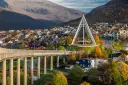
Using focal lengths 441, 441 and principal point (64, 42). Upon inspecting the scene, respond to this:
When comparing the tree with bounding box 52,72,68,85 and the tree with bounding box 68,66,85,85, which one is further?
the tree with bounding box 68,66,85,85

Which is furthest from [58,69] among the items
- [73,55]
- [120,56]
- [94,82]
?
[94,82]

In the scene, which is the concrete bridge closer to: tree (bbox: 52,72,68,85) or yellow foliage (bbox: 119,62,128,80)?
tree (bbox: 52,72,68,85)

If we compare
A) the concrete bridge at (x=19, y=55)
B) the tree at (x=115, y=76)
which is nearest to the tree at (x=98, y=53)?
the concrete bridge at (x=19, y=55)

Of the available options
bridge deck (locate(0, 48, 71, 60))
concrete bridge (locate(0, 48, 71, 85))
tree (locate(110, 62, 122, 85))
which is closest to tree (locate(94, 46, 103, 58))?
concrete bridge (locate(0, 48, 71, 85))

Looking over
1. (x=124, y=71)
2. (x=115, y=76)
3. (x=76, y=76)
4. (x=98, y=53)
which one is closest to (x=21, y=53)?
(x=76, y=76)

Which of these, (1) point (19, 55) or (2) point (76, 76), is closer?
(1) point (19, 55)

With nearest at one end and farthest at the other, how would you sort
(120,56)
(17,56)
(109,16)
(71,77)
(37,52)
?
(17,56) → (71,77) → (37,52) → (120,56) → (109,16)

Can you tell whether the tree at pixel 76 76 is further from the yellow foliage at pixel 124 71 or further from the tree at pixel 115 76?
the yellow foliage at pixel 124 71

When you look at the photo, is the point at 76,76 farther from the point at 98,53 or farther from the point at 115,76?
the point at 98,53

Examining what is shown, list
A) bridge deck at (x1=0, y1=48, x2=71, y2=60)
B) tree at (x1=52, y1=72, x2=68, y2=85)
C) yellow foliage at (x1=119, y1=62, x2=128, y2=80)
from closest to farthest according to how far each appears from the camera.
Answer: bridge deck at (x1=0, y1=48, x2=71, y2=60), tree at (x1=52, y1=72, x2=68, y2=85), yellow foliage at (x1=119, y1=62, x2=128, y2=80)

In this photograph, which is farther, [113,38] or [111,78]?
[113,38]

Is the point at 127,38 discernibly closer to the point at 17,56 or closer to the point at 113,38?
the point at 113,38
